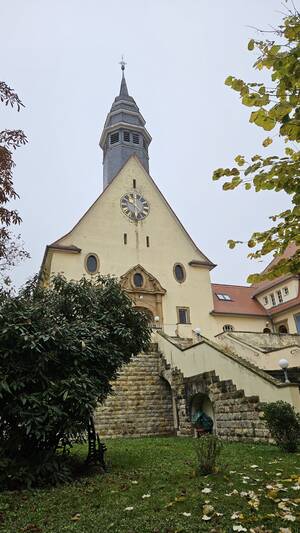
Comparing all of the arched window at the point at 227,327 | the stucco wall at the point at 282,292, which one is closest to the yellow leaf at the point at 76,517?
the arched window at the point at 227,327

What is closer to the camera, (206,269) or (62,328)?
(62,328)

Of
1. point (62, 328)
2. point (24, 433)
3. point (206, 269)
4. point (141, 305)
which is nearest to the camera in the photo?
Answer: point (24, 433)

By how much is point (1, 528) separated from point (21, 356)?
3.08 metres

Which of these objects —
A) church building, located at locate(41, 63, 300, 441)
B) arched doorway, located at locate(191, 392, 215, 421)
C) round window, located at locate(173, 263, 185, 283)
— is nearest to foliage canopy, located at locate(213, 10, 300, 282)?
church building, located at locate(41, 63, 300, 441)

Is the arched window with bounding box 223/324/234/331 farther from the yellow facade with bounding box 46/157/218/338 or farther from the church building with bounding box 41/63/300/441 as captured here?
the yellow facade with bounding box 46/157/218/338

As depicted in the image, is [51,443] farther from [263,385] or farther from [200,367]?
[200,367]

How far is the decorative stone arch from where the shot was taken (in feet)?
90.0

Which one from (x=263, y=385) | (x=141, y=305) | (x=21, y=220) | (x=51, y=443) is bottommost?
(x=51, y=443)

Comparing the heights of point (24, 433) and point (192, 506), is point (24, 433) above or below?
above

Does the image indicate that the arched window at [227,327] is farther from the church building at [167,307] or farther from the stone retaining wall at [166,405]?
the stone retaining wall at [166,405]

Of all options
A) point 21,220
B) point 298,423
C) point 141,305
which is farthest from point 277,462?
point 141,305

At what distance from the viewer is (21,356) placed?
758cm

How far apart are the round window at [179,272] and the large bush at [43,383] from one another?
21.2m

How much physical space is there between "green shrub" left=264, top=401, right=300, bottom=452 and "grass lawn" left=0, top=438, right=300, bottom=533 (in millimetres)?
754
